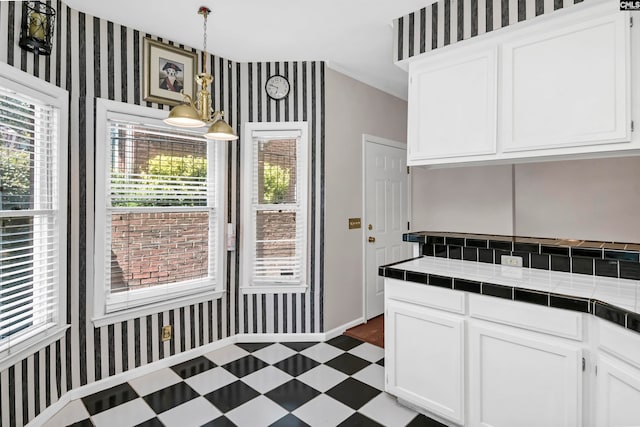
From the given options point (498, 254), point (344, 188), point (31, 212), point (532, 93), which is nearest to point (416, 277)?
point (498, 254)

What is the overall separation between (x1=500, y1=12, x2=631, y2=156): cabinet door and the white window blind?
2.85m

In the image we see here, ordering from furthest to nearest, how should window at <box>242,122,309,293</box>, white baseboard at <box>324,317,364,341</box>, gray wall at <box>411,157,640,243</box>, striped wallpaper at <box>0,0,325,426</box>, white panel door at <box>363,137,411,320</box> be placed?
1. white panel door at <box>363,137,411,320</box>
2. white baseboard at <box>324,317,364,341</box>
3. window at <box>242,122,309,293</box>
4. gray wall at <box>411,157,640,243</box>
5. striped wallpaper at <box>0,0,325,426</box>

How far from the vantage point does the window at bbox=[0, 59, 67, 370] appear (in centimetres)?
183

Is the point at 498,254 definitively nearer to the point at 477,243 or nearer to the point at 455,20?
the point at 477,243

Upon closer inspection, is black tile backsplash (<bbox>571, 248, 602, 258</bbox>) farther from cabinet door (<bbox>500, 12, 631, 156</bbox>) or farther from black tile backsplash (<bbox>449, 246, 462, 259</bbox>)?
black tile backsplash (<bbox>449, 246, 462, 259</bbox>)

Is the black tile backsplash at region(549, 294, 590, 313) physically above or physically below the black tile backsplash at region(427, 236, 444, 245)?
below

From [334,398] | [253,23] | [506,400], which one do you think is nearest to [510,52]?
[253,23]

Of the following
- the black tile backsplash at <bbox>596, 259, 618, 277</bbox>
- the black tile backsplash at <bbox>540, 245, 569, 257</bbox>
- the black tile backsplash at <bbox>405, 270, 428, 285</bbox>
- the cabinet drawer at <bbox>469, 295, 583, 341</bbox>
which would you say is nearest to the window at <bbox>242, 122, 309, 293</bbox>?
the black tile backsplash at <bbox>405, 270, 428, 285</bbox>

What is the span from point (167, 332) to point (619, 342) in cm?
291

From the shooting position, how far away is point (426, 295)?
6.65 ft

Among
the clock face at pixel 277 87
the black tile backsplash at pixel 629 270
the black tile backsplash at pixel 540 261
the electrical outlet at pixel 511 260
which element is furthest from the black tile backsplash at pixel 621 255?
the clock face at pixel 277 87

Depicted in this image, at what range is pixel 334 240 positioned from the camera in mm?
3389

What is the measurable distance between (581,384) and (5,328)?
2918 mm

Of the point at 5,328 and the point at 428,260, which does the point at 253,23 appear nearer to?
the point at 428,260
